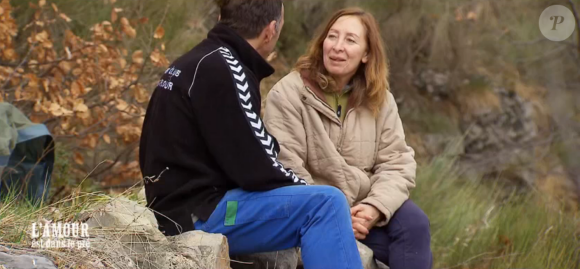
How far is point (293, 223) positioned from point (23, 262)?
1007 mm

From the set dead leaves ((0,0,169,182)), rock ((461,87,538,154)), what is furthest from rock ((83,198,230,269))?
rock ((461,87,538,154))

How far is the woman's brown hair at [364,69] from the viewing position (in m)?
3.85

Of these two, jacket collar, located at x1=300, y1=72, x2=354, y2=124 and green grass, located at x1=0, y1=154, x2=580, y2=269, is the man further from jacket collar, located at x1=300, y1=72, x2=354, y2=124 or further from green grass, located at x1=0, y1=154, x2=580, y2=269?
green grass, located at x1=0, y1=154, x2=580, y2=269

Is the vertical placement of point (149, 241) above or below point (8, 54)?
below

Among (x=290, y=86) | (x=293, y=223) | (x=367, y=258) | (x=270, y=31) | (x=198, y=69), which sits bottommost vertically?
(x=367, y=258)

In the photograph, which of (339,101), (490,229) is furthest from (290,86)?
(490,229)

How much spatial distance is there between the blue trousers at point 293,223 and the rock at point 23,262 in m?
0.73

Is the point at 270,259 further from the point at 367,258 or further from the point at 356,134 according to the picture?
the point at 356,134

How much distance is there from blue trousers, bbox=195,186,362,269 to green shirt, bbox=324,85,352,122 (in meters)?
0.83

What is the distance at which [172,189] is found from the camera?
A: 10.5 feet

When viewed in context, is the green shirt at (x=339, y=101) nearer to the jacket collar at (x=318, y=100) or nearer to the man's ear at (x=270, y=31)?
the jacket collar at (x=318, y=100)

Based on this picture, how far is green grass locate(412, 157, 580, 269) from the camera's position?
5.22 metres

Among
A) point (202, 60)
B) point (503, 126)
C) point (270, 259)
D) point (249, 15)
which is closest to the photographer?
point (202, 60)

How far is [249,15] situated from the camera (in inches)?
130
